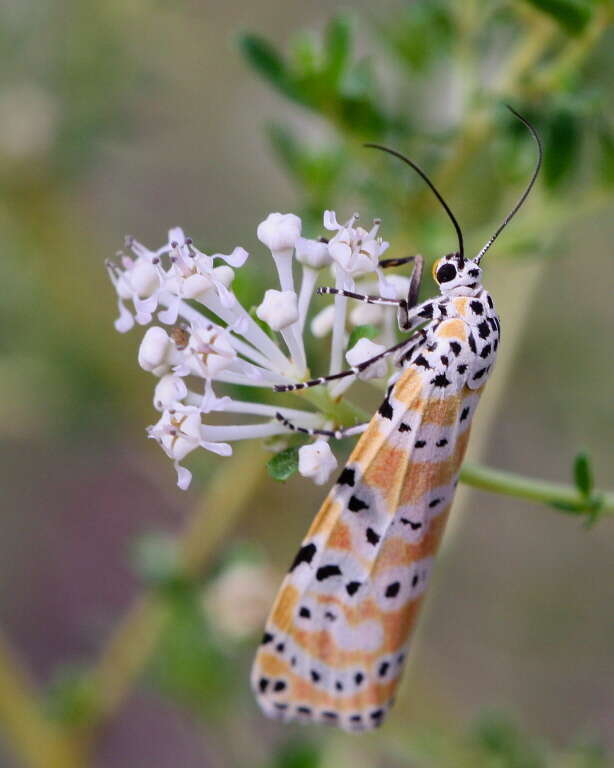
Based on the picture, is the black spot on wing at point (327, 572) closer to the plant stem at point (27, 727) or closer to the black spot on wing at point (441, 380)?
the black spot on wing at point (441, 380)

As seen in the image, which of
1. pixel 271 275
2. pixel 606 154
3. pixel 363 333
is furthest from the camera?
pixel 271 275

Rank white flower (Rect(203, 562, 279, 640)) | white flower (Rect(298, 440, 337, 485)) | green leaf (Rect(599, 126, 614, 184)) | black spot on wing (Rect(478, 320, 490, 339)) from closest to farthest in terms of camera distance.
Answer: white flower (Rect(298, 440, 337, 485)) → black spot on wing (Rect(478, 320, 490, 339)) → green leaf (Rect(599, 126, 614, 184)) → white flower (Rect(203, 562, 279, 640))

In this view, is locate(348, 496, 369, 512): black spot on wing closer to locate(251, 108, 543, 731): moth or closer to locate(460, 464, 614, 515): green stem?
locate(251, 108, 543, 731): moth

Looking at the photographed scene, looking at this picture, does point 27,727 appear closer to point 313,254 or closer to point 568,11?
point 313,254

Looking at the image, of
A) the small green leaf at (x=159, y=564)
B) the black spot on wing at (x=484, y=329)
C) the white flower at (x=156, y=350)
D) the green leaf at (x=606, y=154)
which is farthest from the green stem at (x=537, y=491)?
the small green leaf at (x=159, y=564)

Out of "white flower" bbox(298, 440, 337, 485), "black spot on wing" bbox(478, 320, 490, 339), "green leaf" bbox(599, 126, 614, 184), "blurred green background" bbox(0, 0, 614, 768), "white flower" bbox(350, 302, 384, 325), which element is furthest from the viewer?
"blurred green background" bbox(0, 0, 614, 768)

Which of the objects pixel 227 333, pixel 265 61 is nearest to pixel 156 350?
pixel 227 333

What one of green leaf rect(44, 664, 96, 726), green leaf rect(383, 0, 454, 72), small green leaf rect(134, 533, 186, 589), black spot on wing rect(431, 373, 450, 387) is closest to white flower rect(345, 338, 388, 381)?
black spot on wing rect(431, 373, 450, 387)
